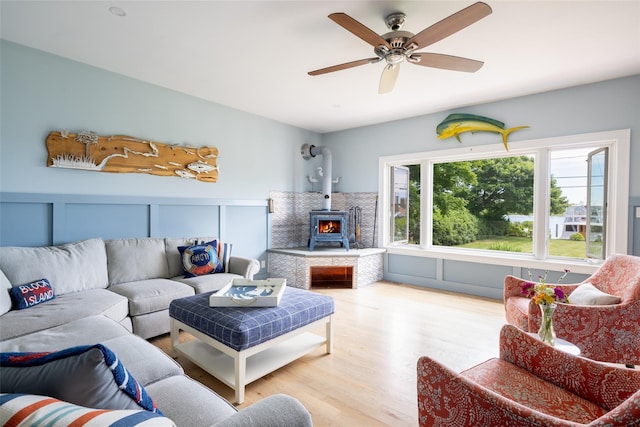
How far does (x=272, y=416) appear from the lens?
0.97 m

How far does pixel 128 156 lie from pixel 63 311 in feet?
5.93

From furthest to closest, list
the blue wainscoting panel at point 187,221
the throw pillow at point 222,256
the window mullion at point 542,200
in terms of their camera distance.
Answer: the window mullion at point 542,200 → the blue wainscoting panel at point 187,221 → the throw pillow at point 222,256

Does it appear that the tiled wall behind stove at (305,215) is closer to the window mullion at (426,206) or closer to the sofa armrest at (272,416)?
the window mullion at (426,206)

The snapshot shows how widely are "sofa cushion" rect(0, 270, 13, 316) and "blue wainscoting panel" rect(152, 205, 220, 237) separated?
1.40m

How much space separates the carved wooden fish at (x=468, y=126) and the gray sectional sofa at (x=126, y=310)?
3.18 meters

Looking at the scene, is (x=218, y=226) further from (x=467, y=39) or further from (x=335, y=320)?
(x=467, y=39)

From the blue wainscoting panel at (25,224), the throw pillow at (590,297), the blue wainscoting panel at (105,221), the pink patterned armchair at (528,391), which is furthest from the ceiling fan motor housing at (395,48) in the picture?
the blue wainscoting panel at (25,224)

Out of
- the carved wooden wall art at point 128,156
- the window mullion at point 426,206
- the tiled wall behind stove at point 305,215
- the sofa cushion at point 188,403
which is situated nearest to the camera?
the sofa cushion at point 188,403

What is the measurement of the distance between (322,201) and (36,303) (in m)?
3.99

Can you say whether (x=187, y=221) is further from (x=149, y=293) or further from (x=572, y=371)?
(x=572, y=371)

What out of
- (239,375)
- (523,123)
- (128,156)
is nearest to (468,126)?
(523,123)

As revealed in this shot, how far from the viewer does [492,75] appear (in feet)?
10.7

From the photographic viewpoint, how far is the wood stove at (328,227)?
485cm

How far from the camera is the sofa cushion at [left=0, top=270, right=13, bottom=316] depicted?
2140 mm
